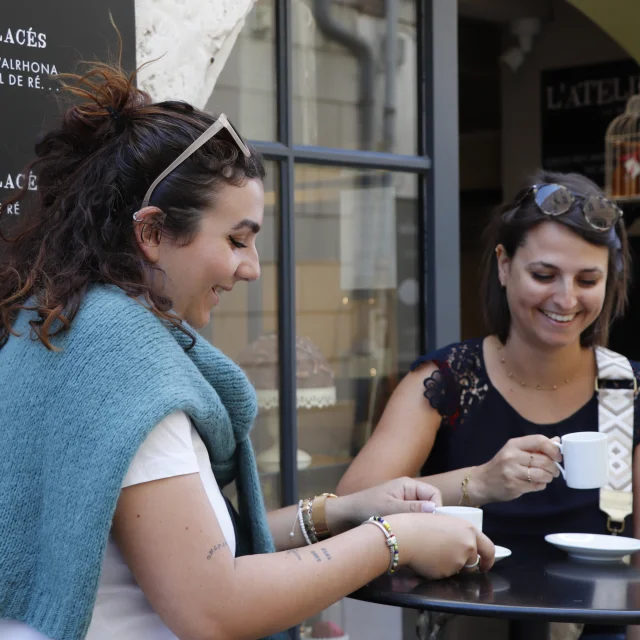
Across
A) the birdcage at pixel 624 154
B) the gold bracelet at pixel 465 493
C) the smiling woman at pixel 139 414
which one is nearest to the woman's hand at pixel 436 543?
the smiling woman at pixel 139 414

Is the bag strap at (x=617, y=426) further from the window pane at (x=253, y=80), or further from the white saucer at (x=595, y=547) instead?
the window pane at (x=253, y=80)

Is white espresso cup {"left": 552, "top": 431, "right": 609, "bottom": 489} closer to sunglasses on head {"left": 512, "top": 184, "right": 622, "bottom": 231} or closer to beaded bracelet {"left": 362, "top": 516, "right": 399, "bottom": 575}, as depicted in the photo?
beaded bracelet {"left": 362, "top": 516, "right": 399, "bottom": 575}

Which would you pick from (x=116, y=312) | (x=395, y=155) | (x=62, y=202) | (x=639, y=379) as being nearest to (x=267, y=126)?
(x=395, y=155)

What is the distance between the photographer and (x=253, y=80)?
3035 mm

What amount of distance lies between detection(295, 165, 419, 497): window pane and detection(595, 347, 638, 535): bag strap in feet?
3.23

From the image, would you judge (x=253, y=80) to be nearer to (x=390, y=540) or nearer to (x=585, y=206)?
(x=585, y=206)

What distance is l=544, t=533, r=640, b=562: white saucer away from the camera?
1903 mm

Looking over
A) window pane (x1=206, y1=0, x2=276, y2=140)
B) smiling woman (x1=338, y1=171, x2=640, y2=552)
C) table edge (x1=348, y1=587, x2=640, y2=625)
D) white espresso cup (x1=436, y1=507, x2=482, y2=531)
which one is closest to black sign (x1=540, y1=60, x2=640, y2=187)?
window pane (x1=206, y1=0, x2=276, y2=140)

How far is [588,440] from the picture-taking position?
201 centimetres

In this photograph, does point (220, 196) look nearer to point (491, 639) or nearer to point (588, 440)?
point (588, 440)

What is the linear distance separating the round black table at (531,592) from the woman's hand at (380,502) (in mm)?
143

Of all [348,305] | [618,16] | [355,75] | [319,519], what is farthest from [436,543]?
[618,16]

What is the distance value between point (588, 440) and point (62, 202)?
3.76ft

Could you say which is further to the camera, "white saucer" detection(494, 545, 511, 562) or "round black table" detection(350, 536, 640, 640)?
"white saucer" detection(494, 545, 511, 562)
